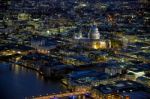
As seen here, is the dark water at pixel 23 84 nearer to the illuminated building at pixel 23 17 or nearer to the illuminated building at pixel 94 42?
the illuminated building at pixel 94 42

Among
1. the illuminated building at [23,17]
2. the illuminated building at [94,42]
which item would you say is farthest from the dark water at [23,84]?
the illuminated building at [23,17]

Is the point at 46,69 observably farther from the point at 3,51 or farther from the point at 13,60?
the point at 3,51

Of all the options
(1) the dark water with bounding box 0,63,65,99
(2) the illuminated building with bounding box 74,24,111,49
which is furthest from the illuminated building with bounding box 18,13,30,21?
(1) the dark water with bounding box 0,63,65,99

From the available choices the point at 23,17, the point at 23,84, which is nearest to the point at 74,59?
the point at 23,84

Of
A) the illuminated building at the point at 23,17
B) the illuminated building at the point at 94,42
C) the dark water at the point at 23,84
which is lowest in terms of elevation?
the illuminated building at the point at 23,17

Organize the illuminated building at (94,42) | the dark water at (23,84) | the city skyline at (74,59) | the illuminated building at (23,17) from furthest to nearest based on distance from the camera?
1. the illuminated building at (23,17)
2. the illuminated building at (94,42)
3. the dark water at (23,84)
4. the city skyline at (74,59)

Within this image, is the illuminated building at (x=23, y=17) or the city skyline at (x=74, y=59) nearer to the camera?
the city skyline at (x=74, y=59)

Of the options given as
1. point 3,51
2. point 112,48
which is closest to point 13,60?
point 3,51

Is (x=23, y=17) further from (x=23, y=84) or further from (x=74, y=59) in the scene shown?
(x=23, y=84)

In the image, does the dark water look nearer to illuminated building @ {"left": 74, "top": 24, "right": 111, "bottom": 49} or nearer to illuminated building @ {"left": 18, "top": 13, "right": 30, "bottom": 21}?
illuminated building @ {"left": 74, "top": 24, "right": 111, "bottom": 49}

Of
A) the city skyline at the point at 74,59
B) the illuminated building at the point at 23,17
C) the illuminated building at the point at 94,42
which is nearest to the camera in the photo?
the city skyline at the point at 74,59
